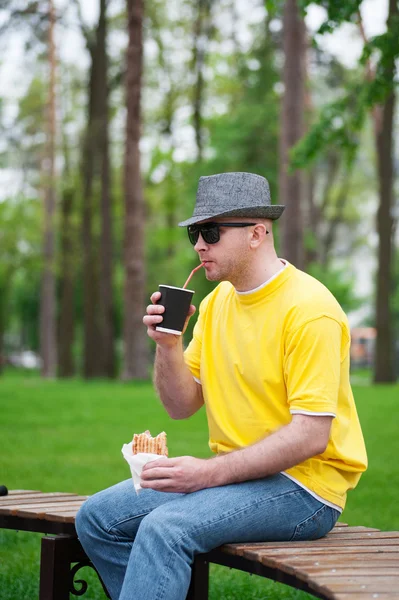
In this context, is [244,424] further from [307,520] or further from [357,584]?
[357,584]

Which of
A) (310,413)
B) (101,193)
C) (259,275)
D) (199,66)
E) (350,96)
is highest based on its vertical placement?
Answer: (199,66)

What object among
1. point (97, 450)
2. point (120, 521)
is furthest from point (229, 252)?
point (97, 450)

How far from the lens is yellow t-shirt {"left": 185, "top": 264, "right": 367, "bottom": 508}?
344 cm

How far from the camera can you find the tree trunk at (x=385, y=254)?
21.8 metres

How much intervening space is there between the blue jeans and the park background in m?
1.49

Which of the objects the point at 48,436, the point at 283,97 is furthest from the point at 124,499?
the point at 283,97

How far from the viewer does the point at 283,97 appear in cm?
1645

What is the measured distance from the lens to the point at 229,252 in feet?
12.2

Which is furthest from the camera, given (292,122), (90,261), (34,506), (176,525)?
(90,261)

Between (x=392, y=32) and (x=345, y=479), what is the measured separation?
6.37 metres

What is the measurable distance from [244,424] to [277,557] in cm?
59

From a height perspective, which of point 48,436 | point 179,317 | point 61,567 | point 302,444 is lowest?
point 48,436

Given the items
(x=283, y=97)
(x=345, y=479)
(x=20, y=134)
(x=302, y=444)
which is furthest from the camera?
(x=20, y=134)

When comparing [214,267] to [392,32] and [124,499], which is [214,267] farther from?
[392,32]
